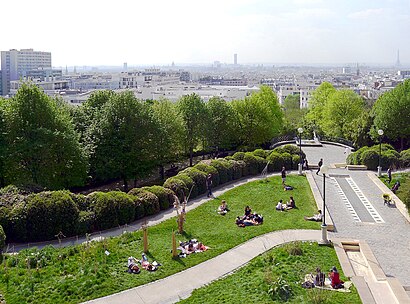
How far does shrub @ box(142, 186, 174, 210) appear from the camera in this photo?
2528 centimetres

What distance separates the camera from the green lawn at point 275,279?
14.4m

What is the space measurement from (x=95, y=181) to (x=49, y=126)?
316 inches

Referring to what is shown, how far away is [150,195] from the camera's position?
80.8ft

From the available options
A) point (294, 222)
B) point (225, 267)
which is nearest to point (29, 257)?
point (225, 267)

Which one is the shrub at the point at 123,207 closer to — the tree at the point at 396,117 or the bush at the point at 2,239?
the bush at the point at 2,239

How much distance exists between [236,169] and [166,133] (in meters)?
7.48

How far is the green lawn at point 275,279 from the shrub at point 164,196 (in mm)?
8342

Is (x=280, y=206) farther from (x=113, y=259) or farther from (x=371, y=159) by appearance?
(x=371, y=159)

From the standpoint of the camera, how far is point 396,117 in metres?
42.6

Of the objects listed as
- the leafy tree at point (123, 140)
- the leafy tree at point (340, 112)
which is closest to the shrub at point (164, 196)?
the leafy tree at point (123, 140)

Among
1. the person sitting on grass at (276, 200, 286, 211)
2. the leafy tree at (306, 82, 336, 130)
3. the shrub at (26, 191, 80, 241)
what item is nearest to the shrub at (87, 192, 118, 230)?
the shrub at (26, 191, 80, 241)

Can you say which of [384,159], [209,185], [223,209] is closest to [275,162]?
[209,185]

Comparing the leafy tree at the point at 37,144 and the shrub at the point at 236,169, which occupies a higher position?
the leafy tree at the point at 37,144

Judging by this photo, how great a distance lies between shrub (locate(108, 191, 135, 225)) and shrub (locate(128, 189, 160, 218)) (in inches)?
20.9
